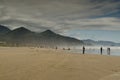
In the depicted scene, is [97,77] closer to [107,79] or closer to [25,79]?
[107,79]

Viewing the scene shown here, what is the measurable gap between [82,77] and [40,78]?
6.90 ft

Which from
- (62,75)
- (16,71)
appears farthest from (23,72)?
(62,75)

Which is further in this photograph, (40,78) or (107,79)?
(107,79)

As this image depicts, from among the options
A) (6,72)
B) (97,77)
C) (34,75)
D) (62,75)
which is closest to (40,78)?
(34,75)

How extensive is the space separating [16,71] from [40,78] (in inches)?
68.9

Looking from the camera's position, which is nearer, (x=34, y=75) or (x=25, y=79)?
(x=25, y=79)

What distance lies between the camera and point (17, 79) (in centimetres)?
998

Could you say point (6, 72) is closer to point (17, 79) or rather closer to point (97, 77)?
point (17, 79)

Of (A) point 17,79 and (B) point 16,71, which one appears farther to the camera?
(B) point 16,71

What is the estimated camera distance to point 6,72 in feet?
36.7

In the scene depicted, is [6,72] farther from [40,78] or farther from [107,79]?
[107,79]

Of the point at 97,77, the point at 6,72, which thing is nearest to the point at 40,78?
the point at 6,72

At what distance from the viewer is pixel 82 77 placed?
10945mm

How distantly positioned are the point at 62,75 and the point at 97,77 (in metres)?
1.77
